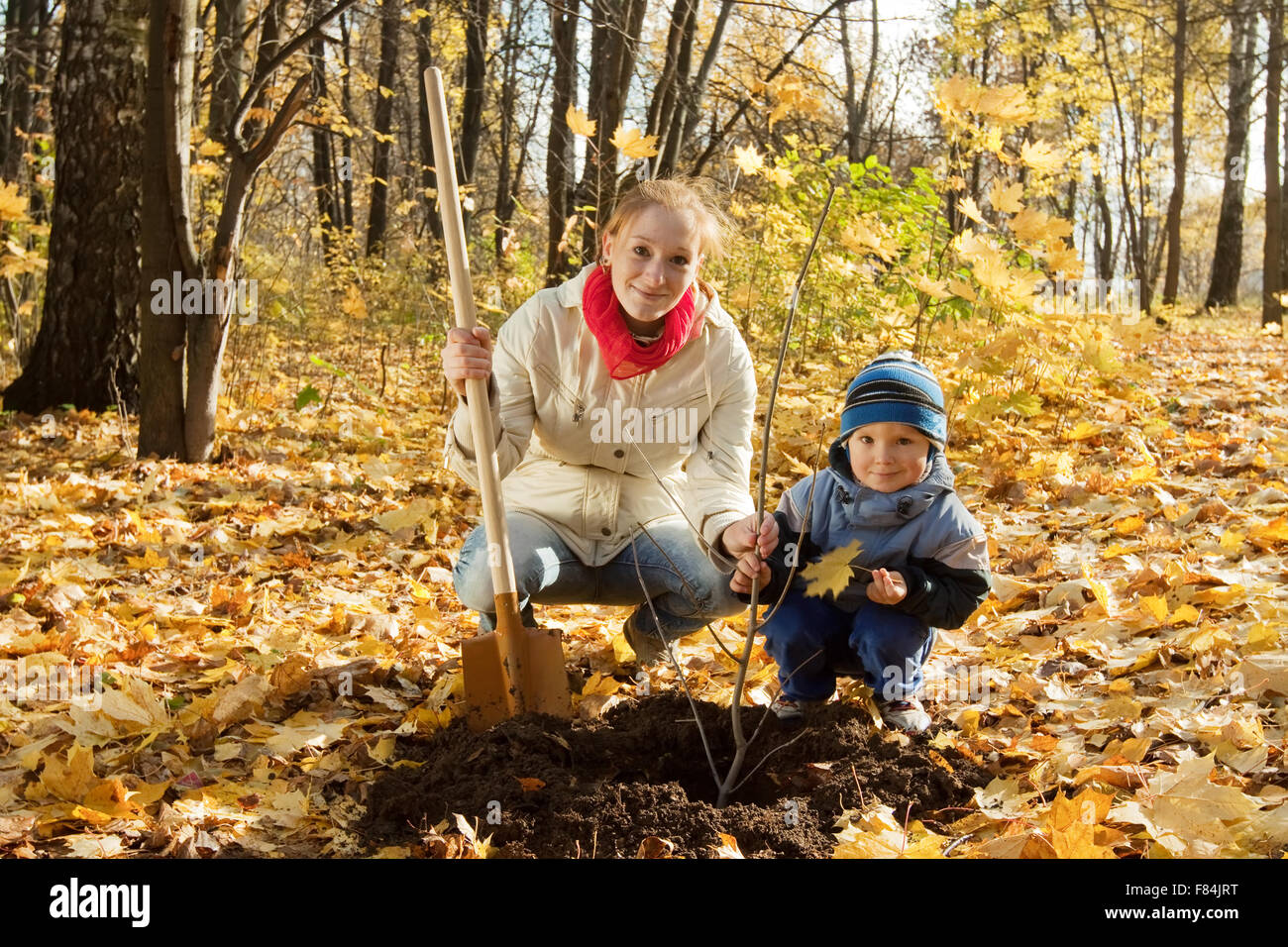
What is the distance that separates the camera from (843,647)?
2457 millimetres

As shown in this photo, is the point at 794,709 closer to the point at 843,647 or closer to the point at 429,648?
the point at 843,647

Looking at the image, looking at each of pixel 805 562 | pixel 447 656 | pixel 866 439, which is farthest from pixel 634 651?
pixel 866 439

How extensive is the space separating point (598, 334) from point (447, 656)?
3.54ft

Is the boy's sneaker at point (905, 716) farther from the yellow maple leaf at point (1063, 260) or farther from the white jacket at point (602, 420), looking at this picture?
the yellow maple leaf at point (1063, 260)

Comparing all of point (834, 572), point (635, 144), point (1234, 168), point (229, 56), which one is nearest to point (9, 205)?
point (229, 56)

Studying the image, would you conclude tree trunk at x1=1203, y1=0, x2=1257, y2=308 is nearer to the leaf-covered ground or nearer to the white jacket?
the leaf-covered ground

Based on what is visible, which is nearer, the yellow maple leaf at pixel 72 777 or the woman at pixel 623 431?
the yellow maple leaf at pixel 72 777

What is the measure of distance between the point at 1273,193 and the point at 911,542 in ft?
40.8

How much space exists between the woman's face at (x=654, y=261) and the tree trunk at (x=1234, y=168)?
12148mm

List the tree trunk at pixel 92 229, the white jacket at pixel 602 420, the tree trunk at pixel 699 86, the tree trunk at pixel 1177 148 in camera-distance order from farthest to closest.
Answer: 1. the tree trunk at pixel 1177 148
2. the tree trunk at pixel 699 86
3. the tree trunk at pixel 92 229
4. the white jacket at pixel 602 420

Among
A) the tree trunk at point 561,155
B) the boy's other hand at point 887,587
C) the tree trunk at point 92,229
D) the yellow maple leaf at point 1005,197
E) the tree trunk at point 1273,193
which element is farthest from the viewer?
the tree trunk at point 1273,193

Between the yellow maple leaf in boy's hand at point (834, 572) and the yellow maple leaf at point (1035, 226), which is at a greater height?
the yellow maple leaf at point (1035, 226)

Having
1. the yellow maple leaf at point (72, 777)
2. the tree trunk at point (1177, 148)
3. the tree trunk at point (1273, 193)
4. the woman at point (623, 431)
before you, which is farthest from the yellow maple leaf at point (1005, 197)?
the tree trunk at point (1273, 193)

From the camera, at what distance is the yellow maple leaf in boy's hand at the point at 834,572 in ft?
6.48
